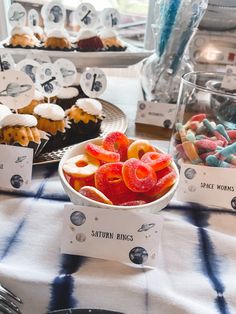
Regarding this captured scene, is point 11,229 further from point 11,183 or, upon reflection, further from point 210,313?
point 210,313

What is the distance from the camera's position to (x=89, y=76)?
84 centimetres

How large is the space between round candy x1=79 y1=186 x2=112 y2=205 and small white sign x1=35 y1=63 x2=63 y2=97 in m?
0.35

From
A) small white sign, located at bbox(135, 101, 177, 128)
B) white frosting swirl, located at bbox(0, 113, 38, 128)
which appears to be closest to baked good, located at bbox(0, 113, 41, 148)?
white frosting swirl, located at bbox(0, 113, 38, 128)

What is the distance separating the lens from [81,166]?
55 centimetres

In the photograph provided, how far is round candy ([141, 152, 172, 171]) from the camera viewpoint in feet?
1.75

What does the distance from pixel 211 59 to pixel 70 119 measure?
54 centimetres

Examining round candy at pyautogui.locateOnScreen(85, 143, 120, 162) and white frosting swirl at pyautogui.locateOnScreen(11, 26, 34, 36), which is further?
white frosting swirl at pyautogui.locateOnScreen(11, 26, 34, 36)

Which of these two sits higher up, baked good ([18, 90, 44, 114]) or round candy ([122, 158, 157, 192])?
round candy ([122, 158, 157, 192])

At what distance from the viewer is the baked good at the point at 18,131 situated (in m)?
0.64

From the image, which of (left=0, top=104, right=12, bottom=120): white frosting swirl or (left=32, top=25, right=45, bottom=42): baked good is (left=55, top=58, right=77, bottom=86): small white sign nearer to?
(left=0, top=104, right=12, bottom=120): white frosting swirl

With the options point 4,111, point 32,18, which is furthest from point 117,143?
point 32,18

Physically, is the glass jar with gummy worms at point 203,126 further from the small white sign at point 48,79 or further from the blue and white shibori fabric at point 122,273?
the small white sign at point 48,79

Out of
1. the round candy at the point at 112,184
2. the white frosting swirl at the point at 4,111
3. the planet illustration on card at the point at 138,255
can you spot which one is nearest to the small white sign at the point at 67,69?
the white frosting swirl at the point at 4,111

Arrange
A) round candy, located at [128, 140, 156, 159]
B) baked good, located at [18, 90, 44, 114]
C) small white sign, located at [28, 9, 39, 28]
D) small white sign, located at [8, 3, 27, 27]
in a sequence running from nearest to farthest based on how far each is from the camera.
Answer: round candy, located at [128, 140, 156, 159], baked good, located at [18, 90, 44, 114], small white sign, located at [8, 3, 27, 27], small white sign, located at [28, 9, 39, 28]
